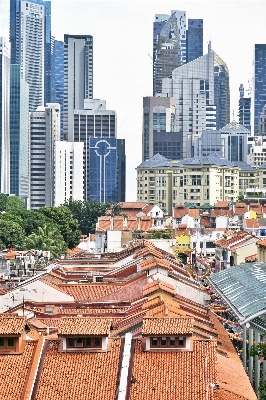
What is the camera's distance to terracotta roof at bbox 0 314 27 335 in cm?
2802

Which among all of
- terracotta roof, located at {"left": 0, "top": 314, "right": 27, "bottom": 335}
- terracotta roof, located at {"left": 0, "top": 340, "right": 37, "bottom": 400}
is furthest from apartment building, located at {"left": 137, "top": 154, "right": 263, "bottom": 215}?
terracotta roof, located at {"left": 0, "top": 340, "right": 37, "bottom": 400}

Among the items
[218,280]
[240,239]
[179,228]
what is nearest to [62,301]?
[218,280]

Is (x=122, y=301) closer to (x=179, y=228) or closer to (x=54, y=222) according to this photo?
(x=179, y=228)

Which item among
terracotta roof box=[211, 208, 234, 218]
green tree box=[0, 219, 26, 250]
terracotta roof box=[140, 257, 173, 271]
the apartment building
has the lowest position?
green tree box=[0, 219, 26, 250]

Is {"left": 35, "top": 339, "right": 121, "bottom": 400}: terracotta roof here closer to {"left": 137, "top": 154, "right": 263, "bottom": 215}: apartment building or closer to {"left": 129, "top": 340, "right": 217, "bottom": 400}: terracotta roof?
{"left": 129, "top": 340, "right": 217, "bottom": 400}: terracotta roof

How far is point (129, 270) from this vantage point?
5600 centimetres

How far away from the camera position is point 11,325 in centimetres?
2848

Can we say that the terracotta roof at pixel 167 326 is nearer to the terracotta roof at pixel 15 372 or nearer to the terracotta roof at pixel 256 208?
the terracotta roof at pixel 15 372

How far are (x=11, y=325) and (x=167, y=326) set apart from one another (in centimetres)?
404

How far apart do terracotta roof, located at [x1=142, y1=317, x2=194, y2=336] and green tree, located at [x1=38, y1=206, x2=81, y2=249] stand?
9987 cm

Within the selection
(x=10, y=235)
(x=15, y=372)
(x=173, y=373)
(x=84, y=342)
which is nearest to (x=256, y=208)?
(x=10, y=235)

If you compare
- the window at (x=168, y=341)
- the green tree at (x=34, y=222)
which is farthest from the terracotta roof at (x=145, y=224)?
the window at (x=168, y=341)

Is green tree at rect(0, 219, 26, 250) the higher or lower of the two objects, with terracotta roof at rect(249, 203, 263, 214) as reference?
lower

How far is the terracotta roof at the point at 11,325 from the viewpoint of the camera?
28.0 metres
